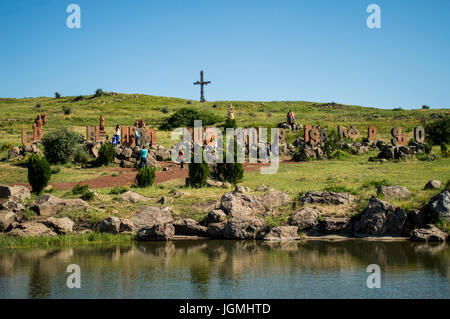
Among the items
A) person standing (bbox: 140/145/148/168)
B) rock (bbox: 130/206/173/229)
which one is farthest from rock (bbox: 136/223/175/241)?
person standing (bbox: 140/145/148/168)

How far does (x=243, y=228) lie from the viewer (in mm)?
18875

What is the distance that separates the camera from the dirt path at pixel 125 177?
28.7 m

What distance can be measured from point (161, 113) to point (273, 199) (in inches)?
2681

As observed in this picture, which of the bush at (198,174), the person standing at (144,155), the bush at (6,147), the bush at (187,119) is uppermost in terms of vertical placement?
the bush at (187,119)

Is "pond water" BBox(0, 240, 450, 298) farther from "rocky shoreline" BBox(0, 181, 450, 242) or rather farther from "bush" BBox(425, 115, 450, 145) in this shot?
"bush" BBox(425, 115, 450, 145)

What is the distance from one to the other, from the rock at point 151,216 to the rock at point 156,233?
2.77ft

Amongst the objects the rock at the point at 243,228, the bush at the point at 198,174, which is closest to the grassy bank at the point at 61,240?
the rock at the point at 243,228

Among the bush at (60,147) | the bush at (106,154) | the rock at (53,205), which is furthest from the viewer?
the bush at (60,147)

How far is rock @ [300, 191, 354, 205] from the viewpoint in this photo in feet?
67.2

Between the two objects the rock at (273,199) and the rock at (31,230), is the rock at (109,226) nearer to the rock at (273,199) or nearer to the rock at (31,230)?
the rock at (31,230)

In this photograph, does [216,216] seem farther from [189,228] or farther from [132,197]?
[132,197]

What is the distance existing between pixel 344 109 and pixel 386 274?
92012 mm

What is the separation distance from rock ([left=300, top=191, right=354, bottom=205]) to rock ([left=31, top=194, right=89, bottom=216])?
8890 millimetres
